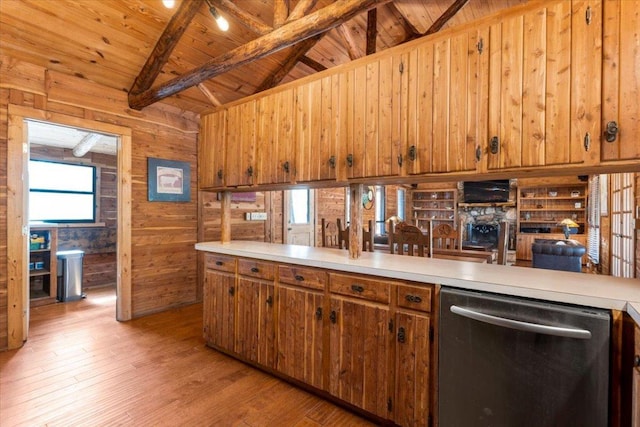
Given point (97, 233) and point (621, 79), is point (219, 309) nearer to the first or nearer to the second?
point (621, 79)

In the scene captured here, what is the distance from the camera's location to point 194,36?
10.8ft

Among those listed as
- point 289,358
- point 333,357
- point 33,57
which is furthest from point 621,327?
point 33,57

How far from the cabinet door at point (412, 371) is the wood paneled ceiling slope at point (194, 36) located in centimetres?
202

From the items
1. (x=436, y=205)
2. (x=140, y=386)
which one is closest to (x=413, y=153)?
(x=140, y=386)

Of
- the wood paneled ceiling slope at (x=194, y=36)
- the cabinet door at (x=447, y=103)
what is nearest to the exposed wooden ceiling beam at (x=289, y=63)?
the wood paneled ceiling slope at (x=194, y=36)

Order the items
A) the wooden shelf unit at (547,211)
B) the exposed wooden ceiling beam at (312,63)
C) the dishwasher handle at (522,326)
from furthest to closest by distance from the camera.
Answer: the wooden shelf unit at (547,211) → the exposed wooden ceiling beam at (312,63) → the dishwasher handle at (522,326)

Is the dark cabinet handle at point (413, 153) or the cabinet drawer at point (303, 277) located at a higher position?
the dark cabinet handle at point (413, 153)

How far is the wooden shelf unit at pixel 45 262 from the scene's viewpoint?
13.7 feet

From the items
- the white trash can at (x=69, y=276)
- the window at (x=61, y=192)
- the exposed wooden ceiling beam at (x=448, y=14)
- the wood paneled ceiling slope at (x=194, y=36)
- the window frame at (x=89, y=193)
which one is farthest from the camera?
the window frame at (x=89, y=193)

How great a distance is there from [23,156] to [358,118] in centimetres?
314

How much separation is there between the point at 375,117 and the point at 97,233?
5583 millimetres

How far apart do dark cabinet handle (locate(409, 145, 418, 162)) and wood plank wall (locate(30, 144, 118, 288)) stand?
18.5 feet

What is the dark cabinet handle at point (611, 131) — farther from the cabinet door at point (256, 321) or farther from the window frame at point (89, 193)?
the window frame at point (89, 193)

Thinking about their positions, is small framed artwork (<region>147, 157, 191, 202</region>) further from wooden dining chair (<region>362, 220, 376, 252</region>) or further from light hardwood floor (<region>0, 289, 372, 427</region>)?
wooden dining chair (<region>362, 220, 376, 252</region>)
